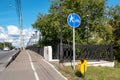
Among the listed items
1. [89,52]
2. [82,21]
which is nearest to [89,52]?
[89,52]

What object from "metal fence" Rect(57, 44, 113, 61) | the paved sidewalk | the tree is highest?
the tree

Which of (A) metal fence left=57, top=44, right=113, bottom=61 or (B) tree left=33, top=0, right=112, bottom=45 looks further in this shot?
(B) tree left=33, top=0, right=112, bottom=45

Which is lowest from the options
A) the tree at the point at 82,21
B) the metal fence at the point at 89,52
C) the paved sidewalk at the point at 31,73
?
the paved sidewalk at the point at 31,73

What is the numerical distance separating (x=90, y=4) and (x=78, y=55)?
41.7ft

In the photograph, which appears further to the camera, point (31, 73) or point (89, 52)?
point (89, 52)

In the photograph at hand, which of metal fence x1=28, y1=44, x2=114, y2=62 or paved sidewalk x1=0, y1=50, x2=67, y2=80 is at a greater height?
metal fence x1=28, y1=44, x2=114, y2=62

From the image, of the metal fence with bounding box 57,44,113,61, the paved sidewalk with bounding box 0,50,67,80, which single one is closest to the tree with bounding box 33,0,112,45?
the metal fence with bounding box 57,44,113,61

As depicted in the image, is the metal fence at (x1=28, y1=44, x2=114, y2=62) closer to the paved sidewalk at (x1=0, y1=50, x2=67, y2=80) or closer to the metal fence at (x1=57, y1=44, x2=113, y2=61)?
the metal fence at (x1=57, y1=44, x2=113, y2=61)

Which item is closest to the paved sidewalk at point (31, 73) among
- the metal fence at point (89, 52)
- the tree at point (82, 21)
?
the metal fence at point (89, 52)

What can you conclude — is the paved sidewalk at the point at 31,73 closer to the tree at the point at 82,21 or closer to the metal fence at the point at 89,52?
the metal fence at the point at 89,52

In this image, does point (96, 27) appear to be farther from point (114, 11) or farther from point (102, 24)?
point (114, 11)

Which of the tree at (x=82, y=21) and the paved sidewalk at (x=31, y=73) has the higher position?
the tree at (x=82, y=21)

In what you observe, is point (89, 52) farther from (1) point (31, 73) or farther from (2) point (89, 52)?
(1) point (31, 73)

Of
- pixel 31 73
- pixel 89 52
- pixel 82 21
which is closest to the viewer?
pixel 31 73
